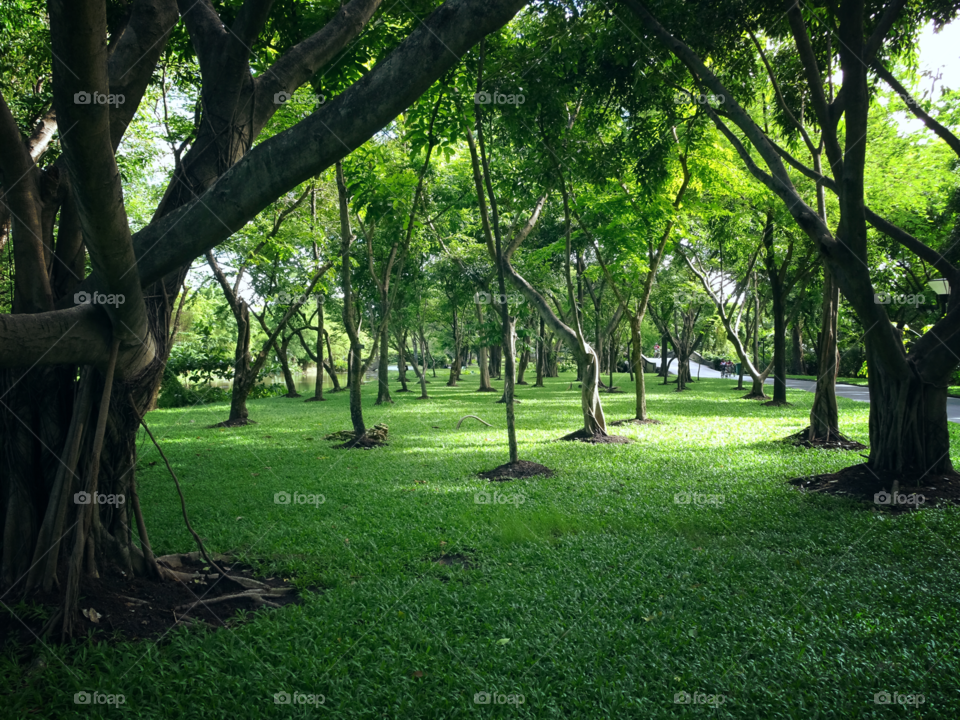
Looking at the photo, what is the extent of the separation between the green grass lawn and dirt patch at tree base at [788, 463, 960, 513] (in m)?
0.26

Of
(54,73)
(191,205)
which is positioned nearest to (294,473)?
(191,205)

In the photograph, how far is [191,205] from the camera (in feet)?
9.98

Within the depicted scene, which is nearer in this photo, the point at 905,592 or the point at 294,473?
the point at 905,592

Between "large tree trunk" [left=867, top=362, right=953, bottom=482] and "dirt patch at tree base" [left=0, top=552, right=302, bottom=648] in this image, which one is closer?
"dirt patch at tree base" [left=0, top=552, right=302, bottom=648]

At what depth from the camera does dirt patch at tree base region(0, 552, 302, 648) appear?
139 inches

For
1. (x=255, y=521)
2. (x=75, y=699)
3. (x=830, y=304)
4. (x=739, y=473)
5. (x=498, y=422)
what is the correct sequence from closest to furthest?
1. (x=75, y=699)
2. (x=255, y=521)
3. (x=739, y=473)
4. (x=830, y=304)
5. (x=498, y=422)

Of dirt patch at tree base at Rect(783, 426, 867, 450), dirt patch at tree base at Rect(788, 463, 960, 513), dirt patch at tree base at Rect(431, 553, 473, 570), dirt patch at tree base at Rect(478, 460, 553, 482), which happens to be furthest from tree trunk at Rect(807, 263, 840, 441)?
dirt patch at tree base at Rect(431, 553, 473, 570)

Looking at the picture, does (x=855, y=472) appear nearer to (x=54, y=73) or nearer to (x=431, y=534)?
(x=431, y=534)

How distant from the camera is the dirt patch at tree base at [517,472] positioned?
7992mm

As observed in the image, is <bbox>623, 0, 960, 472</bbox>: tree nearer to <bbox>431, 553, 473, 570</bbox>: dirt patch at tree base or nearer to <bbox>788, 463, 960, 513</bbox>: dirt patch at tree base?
<bbox>788, 463, 960, 513</bbox>: dirt patch at tree base

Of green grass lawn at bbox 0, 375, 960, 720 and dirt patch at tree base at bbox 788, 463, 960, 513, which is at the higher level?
dirt patch at tree base at bbox 788, 463, 960, 513

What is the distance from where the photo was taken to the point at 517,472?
26.6 ft

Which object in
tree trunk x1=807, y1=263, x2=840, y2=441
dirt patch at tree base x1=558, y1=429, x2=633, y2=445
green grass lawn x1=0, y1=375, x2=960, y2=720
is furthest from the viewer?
dirt patch at tree base x1=558, y1=429, x2=633, y2=445

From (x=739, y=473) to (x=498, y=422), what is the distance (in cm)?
733
